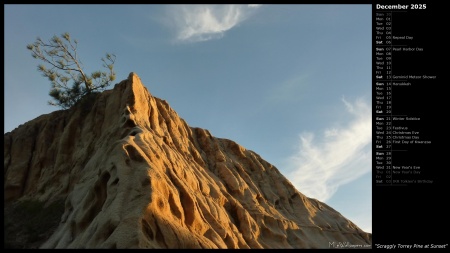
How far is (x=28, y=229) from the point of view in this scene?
80.4 feet

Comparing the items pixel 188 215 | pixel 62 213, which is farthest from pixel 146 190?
pixel 62 213

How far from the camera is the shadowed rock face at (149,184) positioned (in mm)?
17312

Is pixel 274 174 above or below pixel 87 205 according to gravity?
above

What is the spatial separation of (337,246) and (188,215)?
72.9ft

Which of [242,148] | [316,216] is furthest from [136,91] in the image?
[316,216]

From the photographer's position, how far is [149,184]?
18219 mm

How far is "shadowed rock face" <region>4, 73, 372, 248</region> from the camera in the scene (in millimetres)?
17312

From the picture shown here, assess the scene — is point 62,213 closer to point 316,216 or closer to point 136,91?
point 136,91

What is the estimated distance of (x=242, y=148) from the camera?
1716 inches

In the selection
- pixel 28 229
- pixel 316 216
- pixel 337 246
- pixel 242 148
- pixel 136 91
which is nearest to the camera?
pixel 28 229
